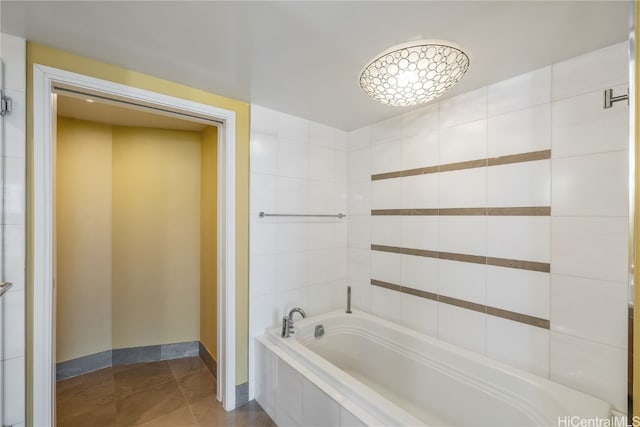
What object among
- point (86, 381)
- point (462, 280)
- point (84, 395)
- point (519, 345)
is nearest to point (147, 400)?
point (84, 395)

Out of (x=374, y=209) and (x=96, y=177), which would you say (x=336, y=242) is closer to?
(x=374, y=209)

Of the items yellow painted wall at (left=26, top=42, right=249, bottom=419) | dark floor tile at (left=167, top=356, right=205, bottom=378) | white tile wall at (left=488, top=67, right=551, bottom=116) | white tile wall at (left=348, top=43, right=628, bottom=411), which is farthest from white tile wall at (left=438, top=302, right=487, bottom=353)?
dark floor tile at (left=167, top=356, right=205, bottom=378)

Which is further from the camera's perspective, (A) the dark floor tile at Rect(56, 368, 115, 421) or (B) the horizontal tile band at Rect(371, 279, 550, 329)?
(A) the dark floor tile at Rect(56, 368, 115, 421)

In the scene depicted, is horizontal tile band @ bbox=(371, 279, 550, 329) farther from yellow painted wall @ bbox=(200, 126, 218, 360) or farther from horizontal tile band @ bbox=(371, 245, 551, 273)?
yellow painted wall @ bbox=(200, 126, 218, 360)

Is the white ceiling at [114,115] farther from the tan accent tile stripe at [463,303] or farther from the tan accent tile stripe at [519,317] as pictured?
the tan accent tile stripe at [519,317]

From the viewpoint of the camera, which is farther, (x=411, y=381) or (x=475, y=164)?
(x=411, y=381)

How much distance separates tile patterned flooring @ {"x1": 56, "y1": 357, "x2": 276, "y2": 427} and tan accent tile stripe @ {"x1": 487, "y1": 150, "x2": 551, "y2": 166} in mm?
2152

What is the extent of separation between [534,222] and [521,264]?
243mm

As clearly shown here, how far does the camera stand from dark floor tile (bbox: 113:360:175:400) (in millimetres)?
2115

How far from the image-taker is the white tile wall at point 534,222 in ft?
4.14

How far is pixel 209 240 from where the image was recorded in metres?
2.49

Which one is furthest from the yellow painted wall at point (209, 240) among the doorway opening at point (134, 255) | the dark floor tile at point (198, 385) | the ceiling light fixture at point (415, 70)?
the ceiling light fixture at point (415, 70)

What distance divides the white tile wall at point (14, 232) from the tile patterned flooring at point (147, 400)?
2.52 ft

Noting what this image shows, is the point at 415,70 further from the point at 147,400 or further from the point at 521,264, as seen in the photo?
the point at 147,400
